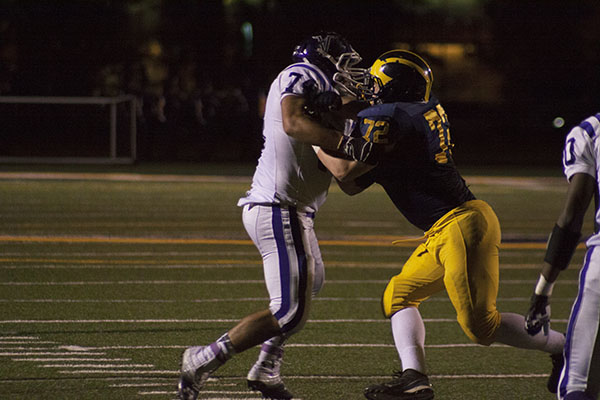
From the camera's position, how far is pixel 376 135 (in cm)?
493

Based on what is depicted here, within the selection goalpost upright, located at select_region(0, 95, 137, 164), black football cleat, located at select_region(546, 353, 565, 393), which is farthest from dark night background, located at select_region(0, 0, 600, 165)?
black football cleat, located at select_region(546, 353, 565, 393)

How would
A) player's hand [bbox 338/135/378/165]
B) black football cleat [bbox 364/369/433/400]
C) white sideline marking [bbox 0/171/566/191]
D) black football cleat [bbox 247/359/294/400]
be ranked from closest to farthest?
player's hand [bbox 338/135/378/165]
black football cleat [bbox 364/369/433/400]
black football cleat [bbox 247/359/294/400]
white sideline marking [bbox 0/171/566/191]

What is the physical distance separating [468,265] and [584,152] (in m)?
1.24

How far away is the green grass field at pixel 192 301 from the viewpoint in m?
6.00

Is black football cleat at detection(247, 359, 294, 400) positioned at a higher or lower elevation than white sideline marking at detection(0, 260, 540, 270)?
higher

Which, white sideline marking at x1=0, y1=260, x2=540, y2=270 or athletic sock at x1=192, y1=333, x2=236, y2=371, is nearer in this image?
athletic sock at x1=192, y1=333, x2=236, y2=371

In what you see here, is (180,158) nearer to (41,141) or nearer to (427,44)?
(41,141)

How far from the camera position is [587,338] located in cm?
399

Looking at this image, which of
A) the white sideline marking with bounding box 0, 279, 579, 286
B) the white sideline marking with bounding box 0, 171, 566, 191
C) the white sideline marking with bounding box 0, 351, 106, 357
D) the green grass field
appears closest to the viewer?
the green grass field

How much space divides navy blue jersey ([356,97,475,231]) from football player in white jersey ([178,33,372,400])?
27 cm

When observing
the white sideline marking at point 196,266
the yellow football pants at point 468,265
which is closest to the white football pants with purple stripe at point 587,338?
the yellow football pants at point 468,265

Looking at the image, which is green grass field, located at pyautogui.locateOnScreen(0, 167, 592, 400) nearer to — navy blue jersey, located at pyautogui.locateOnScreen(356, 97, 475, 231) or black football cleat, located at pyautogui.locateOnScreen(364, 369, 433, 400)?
black football cleat, located at pyautogui.locateOnScreen(364, 369, 433, 400)

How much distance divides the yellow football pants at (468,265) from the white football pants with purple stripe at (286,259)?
0.60m

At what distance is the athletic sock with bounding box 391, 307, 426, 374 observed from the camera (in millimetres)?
5215
